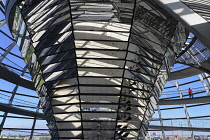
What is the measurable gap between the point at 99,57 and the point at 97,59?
0.52m

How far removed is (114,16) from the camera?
16.9 m

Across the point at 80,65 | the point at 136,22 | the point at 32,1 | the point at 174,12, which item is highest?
the point at 32,1

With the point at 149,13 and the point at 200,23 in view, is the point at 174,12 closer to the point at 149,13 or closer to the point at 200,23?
the point at 200,23

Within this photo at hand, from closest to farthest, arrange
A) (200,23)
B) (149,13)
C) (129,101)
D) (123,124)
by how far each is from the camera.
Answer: (200,23) → (149,13) → (129,101) → (123,124)

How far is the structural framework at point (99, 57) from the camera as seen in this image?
55.4 ft

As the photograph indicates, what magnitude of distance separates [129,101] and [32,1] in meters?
12.8

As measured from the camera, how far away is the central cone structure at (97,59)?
16875 mm

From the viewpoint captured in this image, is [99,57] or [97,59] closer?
[97,59]

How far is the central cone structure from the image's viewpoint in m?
16.9

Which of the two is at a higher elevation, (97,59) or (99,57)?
(99,57)

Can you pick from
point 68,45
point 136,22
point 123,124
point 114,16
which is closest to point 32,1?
point 68,45

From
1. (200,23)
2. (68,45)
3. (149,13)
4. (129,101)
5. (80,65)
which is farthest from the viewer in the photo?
(129,101)

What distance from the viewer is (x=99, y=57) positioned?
20.2 m

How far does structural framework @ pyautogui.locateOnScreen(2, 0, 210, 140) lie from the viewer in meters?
16.9
